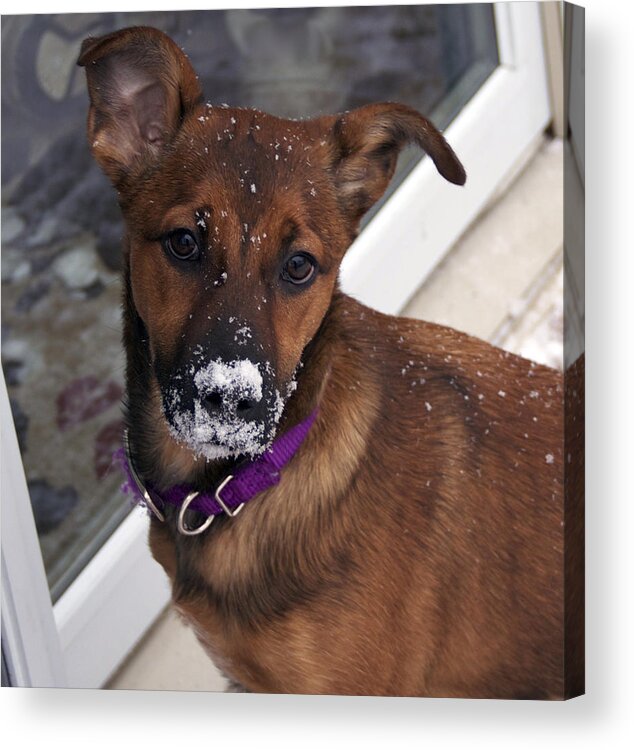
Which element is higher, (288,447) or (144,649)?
(288,447)

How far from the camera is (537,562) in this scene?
2.08 metres

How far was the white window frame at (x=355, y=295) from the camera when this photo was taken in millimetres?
Answer: 2090

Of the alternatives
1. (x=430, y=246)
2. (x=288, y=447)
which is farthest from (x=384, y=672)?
(x=430, y=246)

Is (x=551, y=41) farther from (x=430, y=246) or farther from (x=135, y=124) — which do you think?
(x=135, y=124)

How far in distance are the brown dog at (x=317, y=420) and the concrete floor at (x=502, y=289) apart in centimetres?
5

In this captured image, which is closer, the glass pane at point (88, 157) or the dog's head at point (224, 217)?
the dog's head at point (224, 217)

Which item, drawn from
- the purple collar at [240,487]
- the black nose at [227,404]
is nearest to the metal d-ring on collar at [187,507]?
the purple collar at [240,487]

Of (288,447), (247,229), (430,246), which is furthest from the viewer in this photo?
(430,246)

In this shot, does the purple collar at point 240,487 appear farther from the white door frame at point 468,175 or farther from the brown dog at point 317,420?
the white door frame at point 468,175

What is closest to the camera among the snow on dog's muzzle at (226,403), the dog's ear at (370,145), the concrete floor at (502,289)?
the snow on dog's muzzle at (226,403)

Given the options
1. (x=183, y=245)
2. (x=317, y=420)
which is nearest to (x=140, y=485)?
(x=317, y=420)

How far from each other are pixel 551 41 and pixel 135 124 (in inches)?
27.7

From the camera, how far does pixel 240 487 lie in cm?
201

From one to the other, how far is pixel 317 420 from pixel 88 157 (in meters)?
0.61
